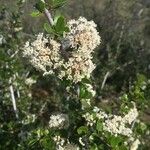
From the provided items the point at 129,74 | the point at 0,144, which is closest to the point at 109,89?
the point at 129,74

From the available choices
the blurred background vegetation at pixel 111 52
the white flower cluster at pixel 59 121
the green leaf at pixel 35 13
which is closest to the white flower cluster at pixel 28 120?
the blurred background vegetation at pixel 111 52

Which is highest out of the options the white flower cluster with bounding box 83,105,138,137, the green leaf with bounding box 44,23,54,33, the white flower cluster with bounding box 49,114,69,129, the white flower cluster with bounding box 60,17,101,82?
the green leaf with bounding box 44,23,54,33

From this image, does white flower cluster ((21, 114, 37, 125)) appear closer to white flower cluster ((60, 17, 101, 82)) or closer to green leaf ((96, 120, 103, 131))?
green leaf ((96, 120, 103, 131))

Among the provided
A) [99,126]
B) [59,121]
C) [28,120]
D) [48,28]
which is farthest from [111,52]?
[48,28]

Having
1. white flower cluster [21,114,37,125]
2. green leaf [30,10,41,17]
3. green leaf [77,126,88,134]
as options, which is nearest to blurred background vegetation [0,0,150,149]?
white flower cluster [21,114,37,125]

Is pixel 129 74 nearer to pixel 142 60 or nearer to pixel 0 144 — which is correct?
pixel 142 60
